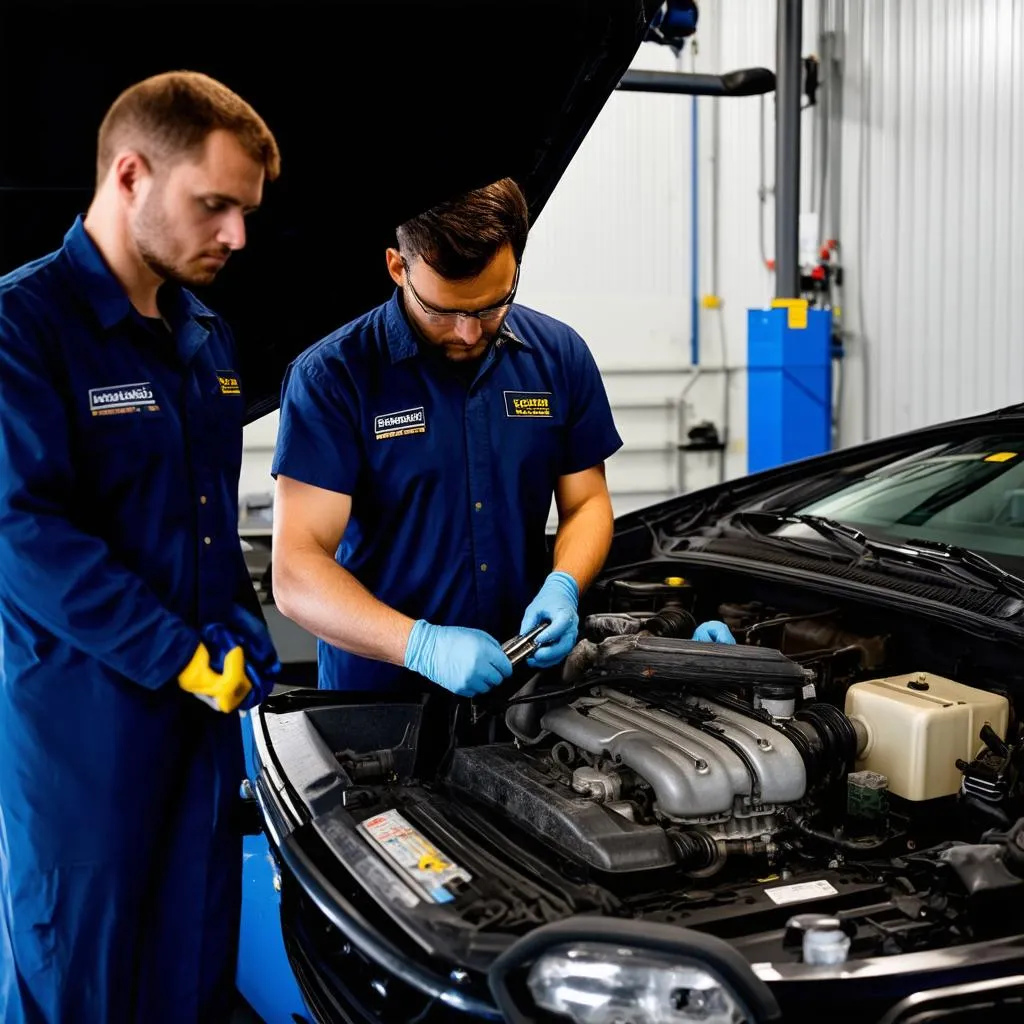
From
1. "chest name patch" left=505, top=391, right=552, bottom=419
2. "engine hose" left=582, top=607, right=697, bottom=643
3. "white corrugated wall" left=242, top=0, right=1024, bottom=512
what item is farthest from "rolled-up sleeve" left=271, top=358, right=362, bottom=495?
"white corrugated wall" left=242, top=0, right=1024, bottom=512

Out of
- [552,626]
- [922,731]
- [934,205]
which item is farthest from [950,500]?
[934,205]

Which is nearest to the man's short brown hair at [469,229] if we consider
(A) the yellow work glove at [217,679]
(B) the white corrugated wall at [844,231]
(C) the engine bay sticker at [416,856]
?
(A) the yellow work glove at [217,679]

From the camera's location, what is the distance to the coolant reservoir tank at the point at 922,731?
1630 millimetres

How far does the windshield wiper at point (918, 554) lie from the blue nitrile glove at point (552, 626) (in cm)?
65

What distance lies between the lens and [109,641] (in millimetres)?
1423

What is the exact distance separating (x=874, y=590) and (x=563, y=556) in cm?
55

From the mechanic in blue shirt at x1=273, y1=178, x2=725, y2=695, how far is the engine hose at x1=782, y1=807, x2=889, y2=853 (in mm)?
425

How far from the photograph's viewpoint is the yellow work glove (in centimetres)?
147

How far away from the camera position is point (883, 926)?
1289 millimetres

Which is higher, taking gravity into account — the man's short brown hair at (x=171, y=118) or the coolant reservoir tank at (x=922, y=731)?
the man's short brown hair at (x=171, y=118)

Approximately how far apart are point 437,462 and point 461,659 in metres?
0.42

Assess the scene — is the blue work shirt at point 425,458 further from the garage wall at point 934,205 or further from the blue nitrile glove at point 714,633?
the garage wall at point 934,205

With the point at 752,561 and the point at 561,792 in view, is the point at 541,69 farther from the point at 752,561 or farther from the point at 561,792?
the point at 752,561

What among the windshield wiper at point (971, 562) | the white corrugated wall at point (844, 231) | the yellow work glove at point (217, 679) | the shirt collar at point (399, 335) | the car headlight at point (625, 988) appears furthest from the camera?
the white corrugated wall at point (844, 231)
